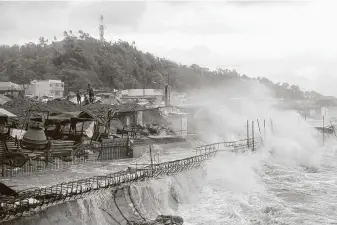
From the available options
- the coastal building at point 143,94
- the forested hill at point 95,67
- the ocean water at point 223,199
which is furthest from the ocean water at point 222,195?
the forested hill at point 95,67

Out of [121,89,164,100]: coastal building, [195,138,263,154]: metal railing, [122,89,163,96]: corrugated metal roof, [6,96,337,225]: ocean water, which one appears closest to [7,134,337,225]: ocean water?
[6,96,337,225]: ocean water

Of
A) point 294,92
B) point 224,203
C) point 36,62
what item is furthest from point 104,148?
point 294,92

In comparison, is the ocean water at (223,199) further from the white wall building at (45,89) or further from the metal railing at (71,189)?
the white wall building at (45,89)

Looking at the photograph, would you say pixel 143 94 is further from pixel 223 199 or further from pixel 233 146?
pixel 223 199

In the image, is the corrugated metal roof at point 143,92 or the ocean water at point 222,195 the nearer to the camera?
the ocean water at point 222,195

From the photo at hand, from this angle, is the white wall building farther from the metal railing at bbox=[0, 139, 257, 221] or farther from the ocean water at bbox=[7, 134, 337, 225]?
the metal railing at bbox=[0, 139, 257, 221]

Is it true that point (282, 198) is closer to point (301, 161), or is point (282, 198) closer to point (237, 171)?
point (237, 171)

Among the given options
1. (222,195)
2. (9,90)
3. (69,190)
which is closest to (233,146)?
(222,195)
